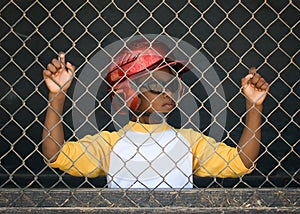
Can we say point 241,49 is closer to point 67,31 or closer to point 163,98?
point 67,31

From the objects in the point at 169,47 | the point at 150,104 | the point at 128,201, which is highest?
the point at 169,47

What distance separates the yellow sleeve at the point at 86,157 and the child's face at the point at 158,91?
26 centimetres

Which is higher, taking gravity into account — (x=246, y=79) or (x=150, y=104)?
(x=246, y=79)

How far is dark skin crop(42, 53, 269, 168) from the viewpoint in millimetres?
2656

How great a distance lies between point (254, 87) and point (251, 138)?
0.23 m

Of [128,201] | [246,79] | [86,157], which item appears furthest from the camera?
[86,157]

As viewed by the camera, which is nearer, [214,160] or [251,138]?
[251,138]

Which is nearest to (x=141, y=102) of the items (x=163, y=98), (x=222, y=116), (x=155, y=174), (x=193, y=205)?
(x=163, y=98)

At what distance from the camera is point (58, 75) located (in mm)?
2658

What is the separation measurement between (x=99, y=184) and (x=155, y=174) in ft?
4.99

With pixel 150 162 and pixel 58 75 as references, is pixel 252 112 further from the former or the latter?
Result: pixel 58 75

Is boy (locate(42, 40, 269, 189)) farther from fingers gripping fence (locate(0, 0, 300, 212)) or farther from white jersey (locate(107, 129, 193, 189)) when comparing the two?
fingers gripping fence (locate(0, 0, 300, 212))

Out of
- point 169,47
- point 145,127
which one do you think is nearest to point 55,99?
point 145,127

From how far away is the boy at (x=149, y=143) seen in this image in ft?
9.05
